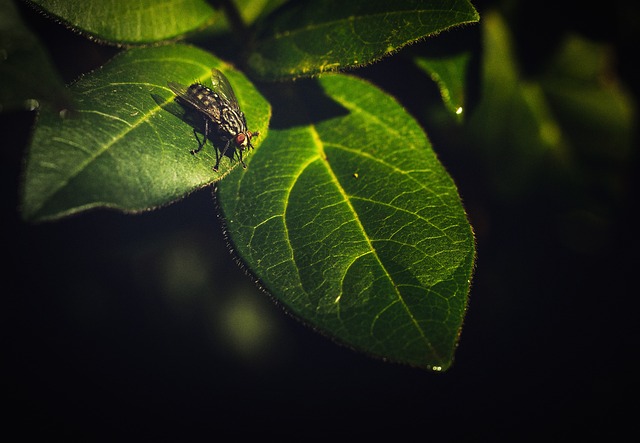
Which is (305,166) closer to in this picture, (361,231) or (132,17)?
(361,231)

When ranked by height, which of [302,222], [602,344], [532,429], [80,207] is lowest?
[532,429]

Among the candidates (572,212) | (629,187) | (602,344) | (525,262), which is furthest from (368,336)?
(602,344)

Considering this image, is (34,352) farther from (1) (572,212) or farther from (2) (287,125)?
(1) (572,212)

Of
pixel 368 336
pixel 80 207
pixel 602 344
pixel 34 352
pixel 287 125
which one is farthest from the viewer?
pixel 602 344

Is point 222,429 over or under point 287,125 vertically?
under

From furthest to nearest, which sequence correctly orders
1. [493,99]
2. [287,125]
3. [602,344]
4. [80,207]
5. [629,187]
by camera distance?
[602,344], [629,187], [493,99], [287,125], [80,207]

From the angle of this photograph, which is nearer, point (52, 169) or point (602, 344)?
point (52, 169)
